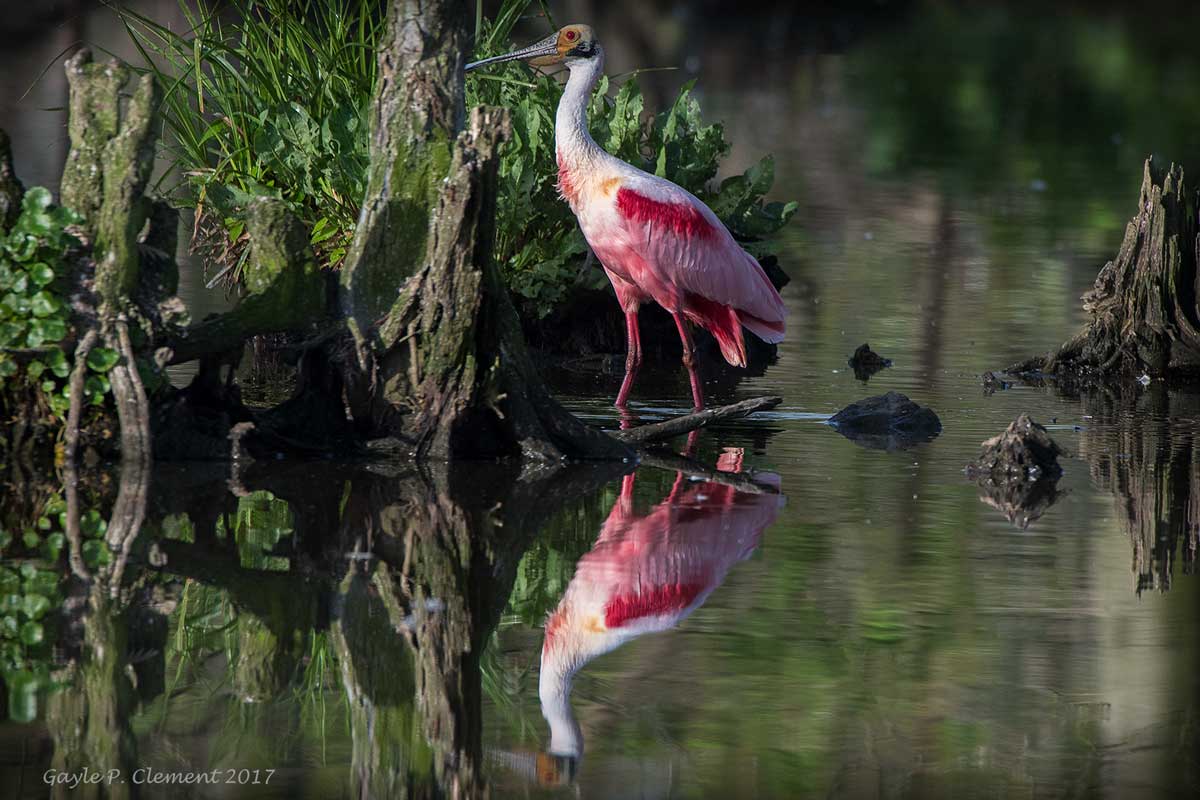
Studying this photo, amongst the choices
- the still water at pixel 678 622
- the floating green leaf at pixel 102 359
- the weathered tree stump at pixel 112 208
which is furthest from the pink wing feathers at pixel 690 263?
the floating green leaf at pixel 102 359

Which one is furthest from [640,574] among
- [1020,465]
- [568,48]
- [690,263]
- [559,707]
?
[568,48]

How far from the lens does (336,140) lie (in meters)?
11.8

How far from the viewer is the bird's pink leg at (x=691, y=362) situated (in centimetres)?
1105

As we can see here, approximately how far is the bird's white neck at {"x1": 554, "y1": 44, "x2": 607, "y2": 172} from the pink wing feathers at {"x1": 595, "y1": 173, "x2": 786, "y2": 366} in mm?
255

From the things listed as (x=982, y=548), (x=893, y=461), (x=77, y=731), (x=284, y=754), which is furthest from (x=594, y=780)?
(x=893, y=461)

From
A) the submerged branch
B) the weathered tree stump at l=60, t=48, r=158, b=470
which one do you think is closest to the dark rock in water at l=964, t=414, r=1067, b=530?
the submerged branch

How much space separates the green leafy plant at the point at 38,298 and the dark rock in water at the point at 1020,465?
3.62m

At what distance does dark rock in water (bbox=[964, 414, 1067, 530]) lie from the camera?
8.90 m

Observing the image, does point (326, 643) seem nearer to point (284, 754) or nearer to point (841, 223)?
point (284, 754)

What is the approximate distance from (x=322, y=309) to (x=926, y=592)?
3.10 m

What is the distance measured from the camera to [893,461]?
951 cm

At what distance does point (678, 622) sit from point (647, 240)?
4.68 metres

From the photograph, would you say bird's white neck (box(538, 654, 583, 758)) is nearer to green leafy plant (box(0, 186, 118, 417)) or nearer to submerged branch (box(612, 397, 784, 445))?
green leafy plant (box(0, 186, 118, 417))

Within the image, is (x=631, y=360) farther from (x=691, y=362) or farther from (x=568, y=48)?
(x=568, y=48)
